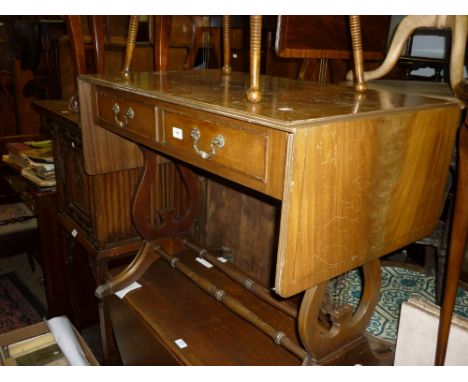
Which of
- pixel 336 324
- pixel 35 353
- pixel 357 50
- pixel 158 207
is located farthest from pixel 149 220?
pixel 357 50

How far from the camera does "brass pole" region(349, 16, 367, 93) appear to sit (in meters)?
1.12

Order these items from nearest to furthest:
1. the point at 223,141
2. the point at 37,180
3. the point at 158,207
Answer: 1. the point at 223,141
2. the point at 158,207
3. the point at 37,180

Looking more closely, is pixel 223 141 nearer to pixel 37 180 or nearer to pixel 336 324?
pixel 336 324

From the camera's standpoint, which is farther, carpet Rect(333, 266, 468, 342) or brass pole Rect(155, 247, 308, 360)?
carpet Rect(333, 266, 468, 342)

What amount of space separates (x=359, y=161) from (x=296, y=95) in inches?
11.7

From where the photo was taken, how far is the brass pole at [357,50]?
3.66 ft

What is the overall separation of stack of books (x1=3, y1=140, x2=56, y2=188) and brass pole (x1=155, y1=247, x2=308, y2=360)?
769mm

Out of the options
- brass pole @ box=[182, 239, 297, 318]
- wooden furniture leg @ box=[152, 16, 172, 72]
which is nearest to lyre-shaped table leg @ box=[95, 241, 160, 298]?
brass pole @ box=[182, 239, 297, 318]

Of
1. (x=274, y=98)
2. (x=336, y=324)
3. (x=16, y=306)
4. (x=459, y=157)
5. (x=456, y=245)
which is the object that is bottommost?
(x=16, y=306)

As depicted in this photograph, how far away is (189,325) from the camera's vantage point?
64.2 inches

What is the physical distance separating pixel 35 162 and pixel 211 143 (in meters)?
1.62

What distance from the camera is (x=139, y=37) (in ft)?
11.4

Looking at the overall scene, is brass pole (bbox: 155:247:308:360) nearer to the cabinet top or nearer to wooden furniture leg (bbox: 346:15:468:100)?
the cabinet top
